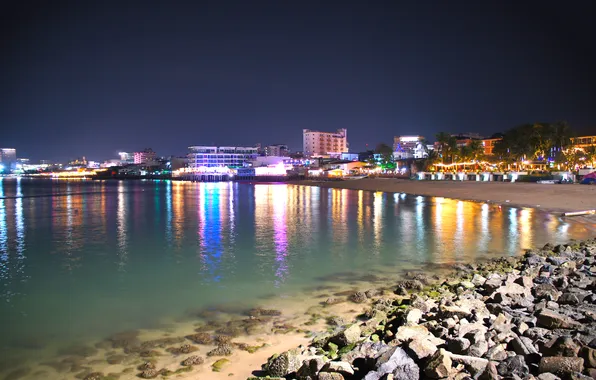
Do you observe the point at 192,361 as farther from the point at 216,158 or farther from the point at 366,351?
the point at 216,158

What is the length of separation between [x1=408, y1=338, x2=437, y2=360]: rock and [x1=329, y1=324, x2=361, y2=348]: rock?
1.27 metres

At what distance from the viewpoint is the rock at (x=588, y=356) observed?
14.7 ft

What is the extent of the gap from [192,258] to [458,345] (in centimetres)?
1244

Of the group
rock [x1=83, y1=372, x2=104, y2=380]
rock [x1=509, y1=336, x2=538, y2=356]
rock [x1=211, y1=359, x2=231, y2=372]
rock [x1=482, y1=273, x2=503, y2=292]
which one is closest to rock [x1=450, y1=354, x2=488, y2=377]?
rock [x1=509, y1=336, x2=538, y2=356]

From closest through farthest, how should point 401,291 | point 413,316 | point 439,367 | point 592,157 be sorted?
point 439,367 < point 413,316 < point 401,291 < point 592,157

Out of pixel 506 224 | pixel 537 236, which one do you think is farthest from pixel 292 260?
pixel 506 224

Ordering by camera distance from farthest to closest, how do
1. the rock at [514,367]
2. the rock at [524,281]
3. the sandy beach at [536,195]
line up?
the sandy beach at [536,195] < the rock at [524,281] < the rock at [514,367]

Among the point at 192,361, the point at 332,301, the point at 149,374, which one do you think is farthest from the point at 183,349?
the point at 332,301

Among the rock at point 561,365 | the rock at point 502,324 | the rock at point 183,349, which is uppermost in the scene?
the rock at point 561,365

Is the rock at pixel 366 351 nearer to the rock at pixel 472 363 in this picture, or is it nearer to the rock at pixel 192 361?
the rock at pixel 472 363

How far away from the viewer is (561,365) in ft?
14.8

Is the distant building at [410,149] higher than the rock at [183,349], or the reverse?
the distant building at [410,149]

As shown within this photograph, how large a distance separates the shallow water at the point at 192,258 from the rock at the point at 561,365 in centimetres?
666

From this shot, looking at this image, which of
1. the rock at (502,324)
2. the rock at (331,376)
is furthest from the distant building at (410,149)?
the rock at (331,376)
